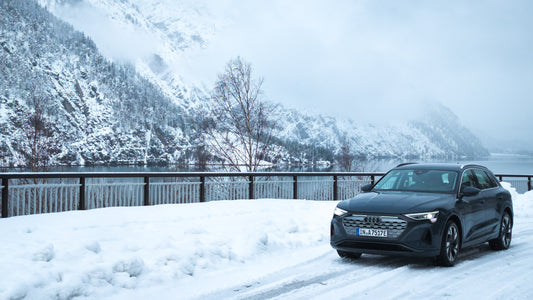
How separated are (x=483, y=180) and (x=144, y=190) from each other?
9196 mm

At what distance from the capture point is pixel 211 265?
26.3ft

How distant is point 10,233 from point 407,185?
266 inches

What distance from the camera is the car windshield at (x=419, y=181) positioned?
28.2 feet

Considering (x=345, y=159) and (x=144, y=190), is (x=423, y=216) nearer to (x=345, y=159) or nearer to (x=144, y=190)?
(x=144, y=190)

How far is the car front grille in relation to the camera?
749 centimetres

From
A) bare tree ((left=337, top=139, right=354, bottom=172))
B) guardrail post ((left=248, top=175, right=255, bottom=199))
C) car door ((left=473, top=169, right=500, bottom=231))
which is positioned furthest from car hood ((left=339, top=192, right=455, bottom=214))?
bare tree ((left=337, top=139, right=354, bottom=172))

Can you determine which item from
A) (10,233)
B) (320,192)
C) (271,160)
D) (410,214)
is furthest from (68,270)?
(271,160)

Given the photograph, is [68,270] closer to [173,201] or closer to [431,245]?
[431,245]

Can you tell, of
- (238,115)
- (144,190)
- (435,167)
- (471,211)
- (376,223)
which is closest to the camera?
(376,223)

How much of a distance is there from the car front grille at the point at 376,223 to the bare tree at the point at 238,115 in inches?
813

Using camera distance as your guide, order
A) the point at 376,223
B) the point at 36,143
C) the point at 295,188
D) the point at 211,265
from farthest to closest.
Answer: the point at 36,143, the point at 295,188, the point at 211,265, the point at 376,223

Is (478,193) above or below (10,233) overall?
above

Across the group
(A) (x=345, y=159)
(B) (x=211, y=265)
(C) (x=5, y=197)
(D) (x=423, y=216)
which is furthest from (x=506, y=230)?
(A) (x=345, y=159)

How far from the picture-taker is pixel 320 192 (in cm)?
2111
